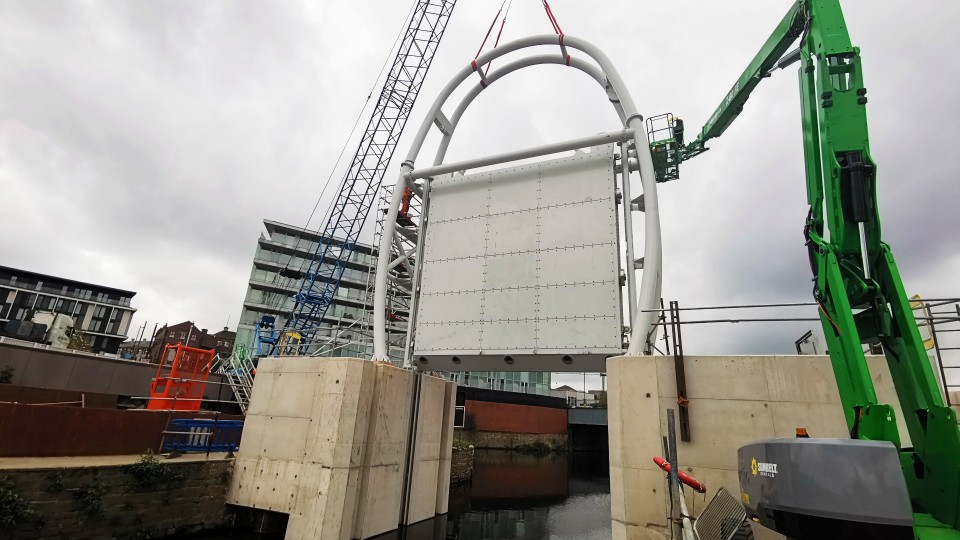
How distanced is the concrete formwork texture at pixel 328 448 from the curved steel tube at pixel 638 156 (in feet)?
6.10

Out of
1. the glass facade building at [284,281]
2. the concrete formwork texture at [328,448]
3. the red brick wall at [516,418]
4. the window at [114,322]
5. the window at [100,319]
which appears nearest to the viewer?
the concrete formwork texture at [328,448]

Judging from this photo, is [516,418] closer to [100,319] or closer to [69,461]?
[69,461]

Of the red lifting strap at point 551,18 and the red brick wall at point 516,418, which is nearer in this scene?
the red lifting strap at point 551,18

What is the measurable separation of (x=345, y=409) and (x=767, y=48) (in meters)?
12.9

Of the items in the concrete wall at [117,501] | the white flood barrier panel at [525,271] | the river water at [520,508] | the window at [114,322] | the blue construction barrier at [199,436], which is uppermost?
the window at [114,322]

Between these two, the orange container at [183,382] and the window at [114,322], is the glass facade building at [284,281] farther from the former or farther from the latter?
the orange container at [183,382]

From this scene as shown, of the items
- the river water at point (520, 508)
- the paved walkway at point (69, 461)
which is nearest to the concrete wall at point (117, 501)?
the paved walkway at point (69, 461)

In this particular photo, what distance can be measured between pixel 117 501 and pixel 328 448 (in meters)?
4.92

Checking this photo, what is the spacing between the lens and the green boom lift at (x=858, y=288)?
5121 mm

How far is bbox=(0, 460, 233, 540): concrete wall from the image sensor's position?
9.63 m

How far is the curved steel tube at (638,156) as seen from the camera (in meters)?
11.1

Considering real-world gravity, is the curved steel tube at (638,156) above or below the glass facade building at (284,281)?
below

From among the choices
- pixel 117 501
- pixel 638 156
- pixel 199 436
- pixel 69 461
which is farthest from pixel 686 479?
pixel 69 461

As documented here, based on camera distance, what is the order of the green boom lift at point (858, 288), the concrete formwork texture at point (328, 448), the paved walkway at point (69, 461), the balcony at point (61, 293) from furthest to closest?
the balcony at point (61, 293) → the concrete formwork texture at point (328, 448) → the paved walkway at point (69, 461) → the green boom lift at point (858, 288)
